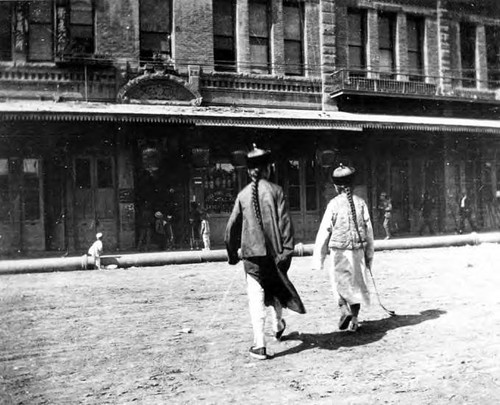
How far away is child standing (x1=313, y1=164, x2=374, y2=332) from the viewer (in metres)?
5.10

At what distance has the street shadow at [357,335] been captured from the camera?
4656mm

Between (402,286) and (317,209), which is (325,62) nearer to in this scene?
(317,209)

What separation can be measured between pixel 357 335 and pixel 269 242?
1.42 m

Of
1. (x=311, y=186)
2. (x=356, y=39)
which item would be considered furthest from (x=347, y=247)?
(x=356, y=39)

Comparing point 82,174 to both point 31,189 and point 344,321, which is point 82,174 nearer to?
point 31,189

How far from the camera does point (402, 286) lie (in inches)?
311

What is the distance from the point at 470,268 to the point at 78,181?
10305 millimetres

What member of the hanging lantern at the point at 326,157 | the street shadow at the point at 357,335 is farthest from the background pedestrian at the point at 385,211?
the street shadow at the point at 357,335

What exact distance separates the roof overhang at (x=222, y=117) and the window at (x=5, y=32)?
1.60 m

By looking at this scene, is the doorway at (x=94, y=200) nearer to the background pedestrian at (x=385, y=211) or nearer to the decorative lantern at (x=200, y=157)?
the decorative lantern at (x=200, y=157)

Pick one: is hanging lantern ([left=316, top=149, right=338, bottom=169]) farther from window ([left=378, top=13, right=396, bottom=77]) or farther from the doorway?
the doorway

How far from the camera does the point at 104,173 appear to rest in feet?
46.1

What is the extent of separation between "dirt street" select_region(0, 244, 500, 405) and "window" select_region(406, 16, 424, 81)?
11930 millimetres

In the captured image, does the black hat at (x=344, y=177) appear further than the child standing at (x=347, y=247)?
Yes
